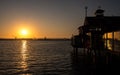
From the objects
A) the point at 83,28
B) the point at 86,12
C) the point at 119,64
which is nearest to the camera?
the point at 119,64

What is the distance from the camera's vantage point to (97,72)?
27.5 meters

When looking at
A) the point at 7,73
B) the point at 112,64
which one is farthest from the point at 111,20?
the point at 7,73

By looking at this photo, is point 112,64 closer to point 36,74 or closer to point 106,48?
point 106,48

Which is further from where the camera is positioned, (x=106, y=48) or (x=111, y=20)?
(x=111, y=20)

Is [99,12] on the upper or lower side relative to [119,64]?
upper

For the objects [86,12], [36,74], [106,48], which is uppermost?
[86,12]

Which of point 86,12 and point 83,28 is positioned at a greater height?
point 86,12

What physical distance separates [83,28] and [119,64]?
481 inches

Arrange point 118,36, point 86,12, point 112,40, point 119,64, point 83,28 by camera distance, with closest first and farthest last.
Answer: point 118,36 → point 112,40 → point 119,64 → point 83,28 → point 86,12

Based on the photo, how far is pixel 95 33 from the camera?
2839 cm

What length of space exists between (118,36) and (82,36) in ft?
61.6

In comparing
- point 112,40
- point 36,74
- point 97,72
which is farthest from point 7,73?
point 112,40

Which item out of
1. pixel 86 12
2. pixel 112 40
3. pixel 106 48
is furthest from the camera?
pixel 86 12

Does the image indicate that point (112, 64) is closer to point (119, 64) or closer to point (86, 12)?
point (119, 64)
